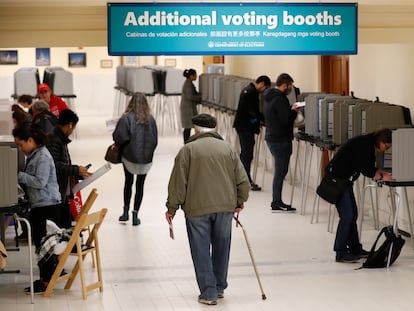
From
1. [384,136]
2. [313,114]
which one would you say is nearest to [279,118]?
[313,114]

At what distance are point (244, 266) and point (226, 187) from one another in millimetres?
1708

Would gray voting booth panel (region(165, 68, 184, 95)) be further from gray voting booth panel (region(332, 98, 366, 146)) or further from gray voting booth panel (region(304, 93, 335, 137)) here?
gray voting booth panel (region(332, 98, 366, 146))

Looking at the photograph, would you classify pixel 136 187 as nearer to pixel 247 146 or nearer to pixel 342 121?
pixel 342 121

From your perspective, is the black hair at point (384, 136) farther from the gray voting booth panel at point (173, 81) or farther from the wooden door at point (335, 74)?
the gray voting booth panel at point (173, 81)

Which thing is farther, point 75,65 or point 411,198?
point 75,65

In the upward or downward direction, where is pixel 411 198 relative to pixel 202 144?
downward

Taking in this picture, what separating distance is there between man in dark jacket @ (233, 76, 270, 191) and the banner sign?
4.68 metres

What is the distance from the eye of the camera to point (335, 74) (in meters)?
14.3

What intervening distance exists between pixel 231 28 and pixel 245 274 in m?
2.12

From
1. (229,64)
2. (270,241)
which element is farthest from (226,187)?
(229,64)

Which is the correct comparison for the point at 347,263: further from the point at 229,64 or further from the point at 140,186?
the point at 229,64

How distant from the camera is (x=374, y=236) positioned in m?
10.8

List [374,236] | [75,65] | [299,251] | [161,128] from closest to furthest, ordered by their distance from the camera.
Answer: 1. [299,251]
2. [374,236]
3. [161,128]
4. [75,65]

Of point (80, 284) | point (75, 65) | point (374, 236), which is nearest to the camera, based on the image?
point (80, 284)
